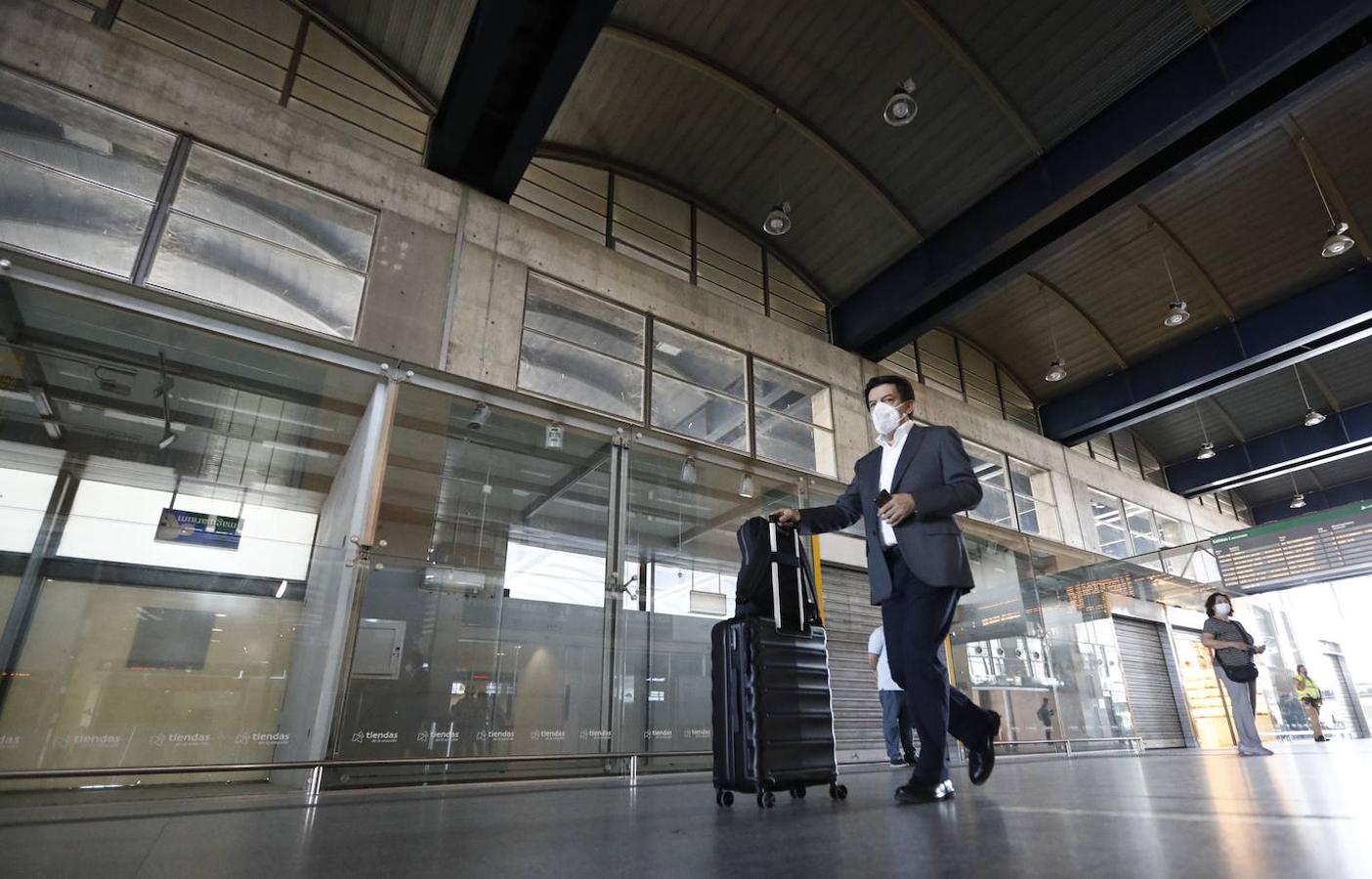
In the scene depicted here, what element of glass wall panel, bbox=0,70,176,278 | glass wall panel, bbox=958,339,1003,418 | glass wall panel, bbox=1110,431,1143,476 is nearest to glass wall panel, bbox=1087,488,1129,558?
glass wall panel, bbox=1110,431,1143,476

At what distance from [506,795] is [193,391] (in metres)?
4.84

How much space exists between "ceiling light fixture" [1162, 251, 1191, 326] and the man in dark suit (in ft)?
32.9

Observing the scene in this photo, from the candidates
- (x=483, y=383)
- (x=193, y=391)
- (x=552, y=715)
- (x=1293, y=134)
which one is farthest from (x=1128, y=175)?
(x=193, y=391)

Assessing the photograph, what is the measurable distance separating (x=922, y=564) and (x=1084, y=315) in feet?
44.8

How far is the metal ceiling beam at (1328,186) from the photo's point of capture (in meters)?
9.91

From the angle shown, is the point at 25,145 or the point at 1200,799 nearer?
the point at 1200,799

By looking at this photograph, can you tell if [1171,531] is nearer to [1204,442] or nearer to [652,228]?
[1204,442]

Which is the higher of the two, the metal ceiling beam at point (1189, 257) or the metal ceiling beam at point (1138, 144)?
the metal ceiling beam at point (1189, 257)

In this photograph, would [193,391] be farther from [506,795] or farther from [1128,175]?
[1128,175]

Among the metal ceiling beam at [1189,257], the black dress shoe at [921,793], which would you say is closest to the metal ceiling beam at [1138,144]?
the metal ceiling beam at [1189,257]

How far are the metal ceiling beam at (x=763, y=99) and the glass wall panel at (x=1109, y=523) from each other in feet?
29.9

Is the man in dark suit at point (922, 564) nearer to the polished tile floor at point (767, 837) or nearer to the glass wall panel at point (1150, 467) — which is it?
the polished tile floor at point (767, 837)

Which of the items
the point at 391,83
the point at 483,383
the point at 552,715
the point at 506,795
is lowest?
the point at 506,795

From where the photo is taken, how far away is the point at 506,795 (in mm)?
3910
